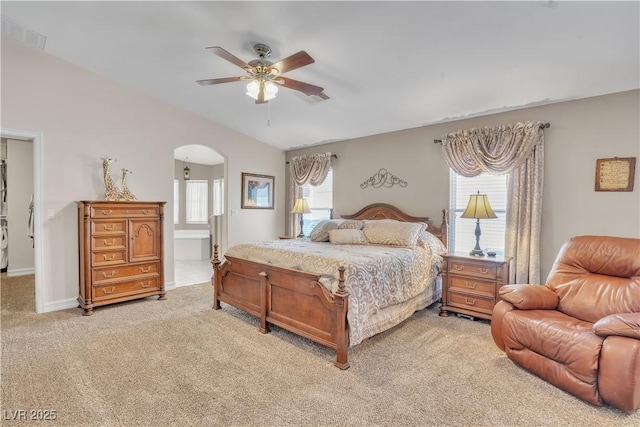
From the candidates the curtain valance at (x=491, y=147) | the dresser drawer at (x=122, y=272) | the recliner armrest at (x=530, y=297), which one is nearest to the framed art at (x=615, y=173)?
the curtain valance at (x=491, y=147)

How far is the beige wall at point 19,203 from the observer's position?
18.5 feet

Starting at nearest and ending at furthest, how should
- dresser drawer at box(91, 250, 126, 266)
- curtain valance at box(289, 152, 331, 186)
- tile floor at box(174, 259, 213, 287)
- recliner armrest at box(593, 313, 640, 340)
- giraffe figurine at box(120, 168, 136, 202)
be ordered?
recliner armrest at box(593, 313, 640, 340), dresser drawer at box(91, 250, 126, 266), giraffe figurine at box(120, 168, 136, 202), tile floor at box(174, 259, 213, 287), curtain valance at box(289, 152, 331, 186)

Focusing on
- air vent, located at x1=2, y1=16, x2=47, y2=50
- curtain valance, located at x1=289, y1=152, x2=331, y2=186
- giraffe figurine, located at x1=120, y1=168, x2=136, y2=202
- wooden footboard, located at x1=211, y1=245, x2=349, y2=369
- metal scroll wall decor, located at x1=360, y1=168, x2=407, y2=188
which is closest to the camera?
wooden footboard, located at x1=211, y1=245, x2=349, y2=369

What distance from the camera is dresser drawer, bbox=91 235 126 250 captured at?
150 inches

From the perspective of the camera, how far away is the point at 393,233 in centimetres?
398

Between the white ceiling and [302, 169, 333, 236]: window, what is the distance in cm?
188

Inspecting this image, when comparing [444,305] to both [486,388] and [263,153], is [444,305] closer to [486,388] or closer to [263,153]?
[486,388]

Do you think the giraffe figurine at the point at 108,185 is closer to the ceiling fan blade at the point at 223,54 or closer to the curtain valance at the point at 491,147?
the ceiling fan blade at the point at 223,54

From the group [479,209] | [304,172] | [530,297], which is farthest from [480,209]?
[304,172]

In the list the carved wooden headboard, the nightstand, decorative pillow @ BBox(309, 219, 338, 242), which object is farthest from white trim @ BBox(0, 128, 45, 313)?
the nightstand

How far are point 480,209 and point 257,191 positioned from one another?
3914 millimetres

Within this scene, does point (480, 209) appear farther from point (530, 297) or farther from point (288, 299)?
point (288, 299)

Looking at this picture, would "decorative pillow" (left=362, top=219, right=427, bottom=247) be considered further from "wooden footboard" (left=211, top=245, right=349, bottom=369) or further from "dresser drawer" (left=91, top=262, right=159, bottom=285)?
"dresser drawer" (left=91, top=262, right=159, bottom=285)

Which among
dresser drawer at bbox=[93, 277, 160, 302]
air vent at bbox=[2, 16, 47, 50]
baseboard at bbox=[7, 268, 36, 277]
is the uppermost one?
air vent at bbox=[2, 16, 47, 50]
